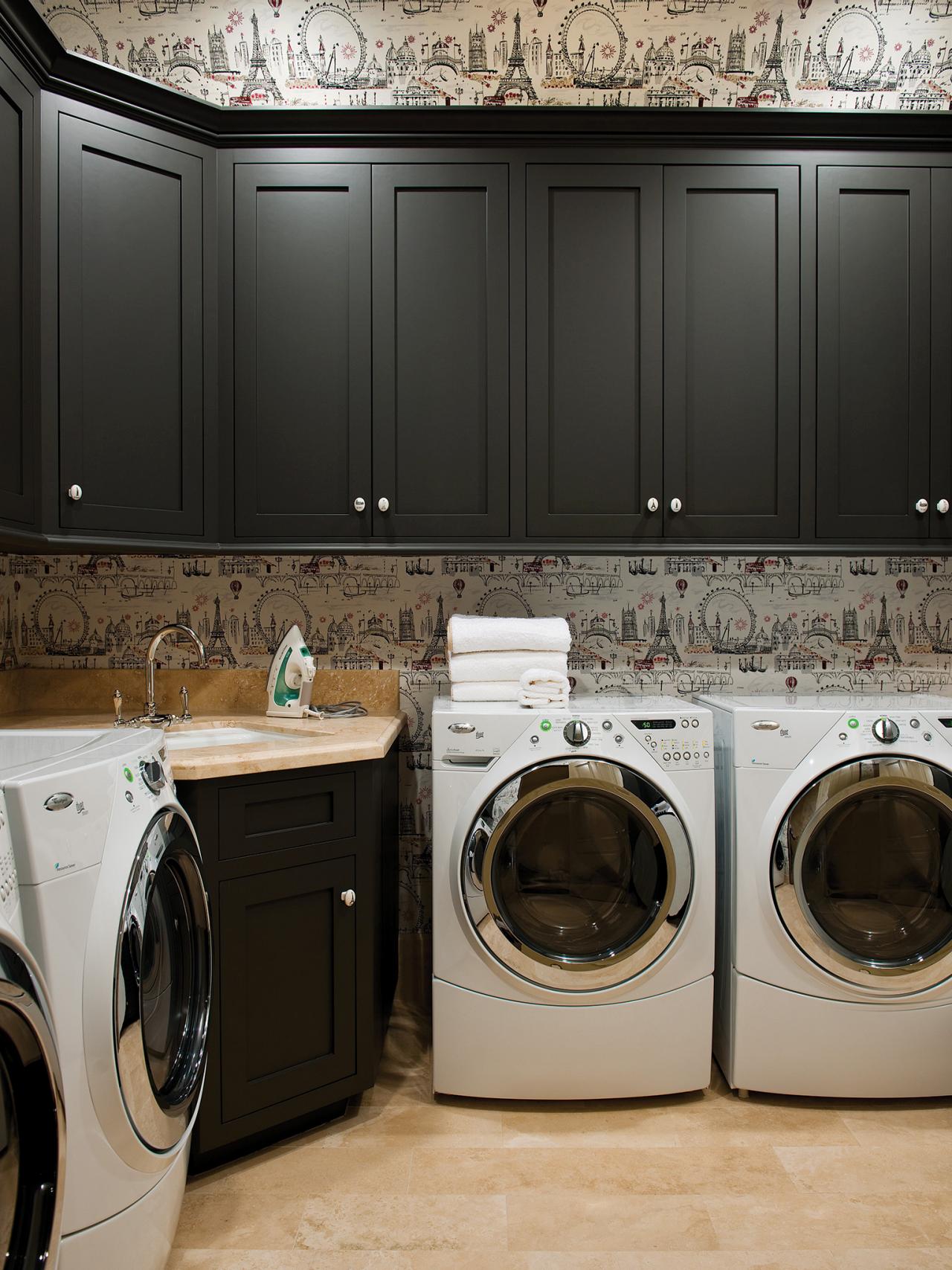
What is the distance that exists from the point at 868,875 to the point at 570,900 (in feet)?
2.36

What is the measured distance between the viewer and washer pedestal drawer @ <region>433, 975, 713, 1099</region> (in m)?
1.88

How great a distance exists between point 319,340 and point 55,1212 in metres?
1.87

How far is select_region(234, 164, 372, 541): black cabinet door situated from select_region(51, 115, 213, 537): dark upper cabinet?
12 cm

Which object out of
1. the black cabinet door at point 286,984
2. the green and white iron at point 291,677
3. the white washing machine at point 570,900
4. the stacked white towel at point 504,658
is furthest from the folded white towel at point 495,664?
the black cabinet door at point 286,984

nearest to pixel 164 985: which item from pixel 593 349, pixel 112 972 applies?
pixel 112 972

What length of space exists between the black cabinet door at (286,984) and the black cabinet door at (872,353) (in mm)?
1622

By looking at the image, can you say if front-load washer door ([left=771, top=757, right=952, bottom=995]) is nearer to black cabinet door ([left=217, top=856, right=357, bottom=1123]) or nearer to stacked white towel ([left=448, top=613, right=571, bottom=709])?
stacked white towel ([left=448, top=613, right=571, bottom=709])

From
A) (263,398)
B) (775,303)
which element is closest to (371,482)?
(263,398)

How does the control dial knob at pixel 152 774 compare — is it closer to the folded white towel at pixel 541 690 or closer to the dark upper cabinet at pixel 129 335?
the dark upper cabinet at pixel 129 335

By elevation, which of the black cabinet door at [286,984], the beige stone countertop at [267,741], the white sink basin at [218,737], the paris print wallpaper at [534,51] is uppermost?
the paris print wallpaper at [534,51]

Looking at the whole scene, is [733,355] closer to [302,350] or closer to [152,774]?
[302,350]

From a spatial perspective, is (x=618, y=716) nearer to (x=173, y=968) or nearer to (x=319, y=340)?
(x=173, y=968)

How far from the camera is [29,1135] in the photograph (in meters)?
0.95

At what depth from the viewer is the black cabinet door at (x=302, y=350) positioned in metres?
2.06
